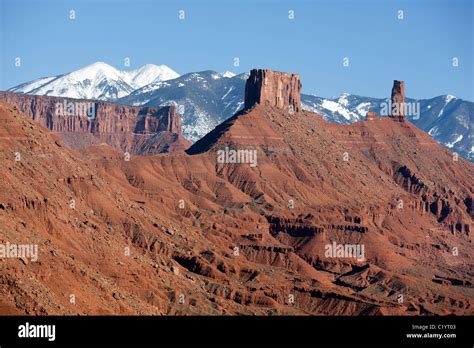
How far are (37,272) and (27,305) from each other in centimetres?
1535

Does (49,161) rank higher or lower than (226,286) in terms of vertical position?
higher

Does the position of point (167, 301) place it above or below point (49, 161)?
below

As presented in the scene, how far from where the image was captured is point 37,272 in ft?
444

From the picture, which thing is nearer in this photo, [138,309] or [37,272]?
[37,272]

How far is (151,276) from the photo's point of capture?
167625 mm
